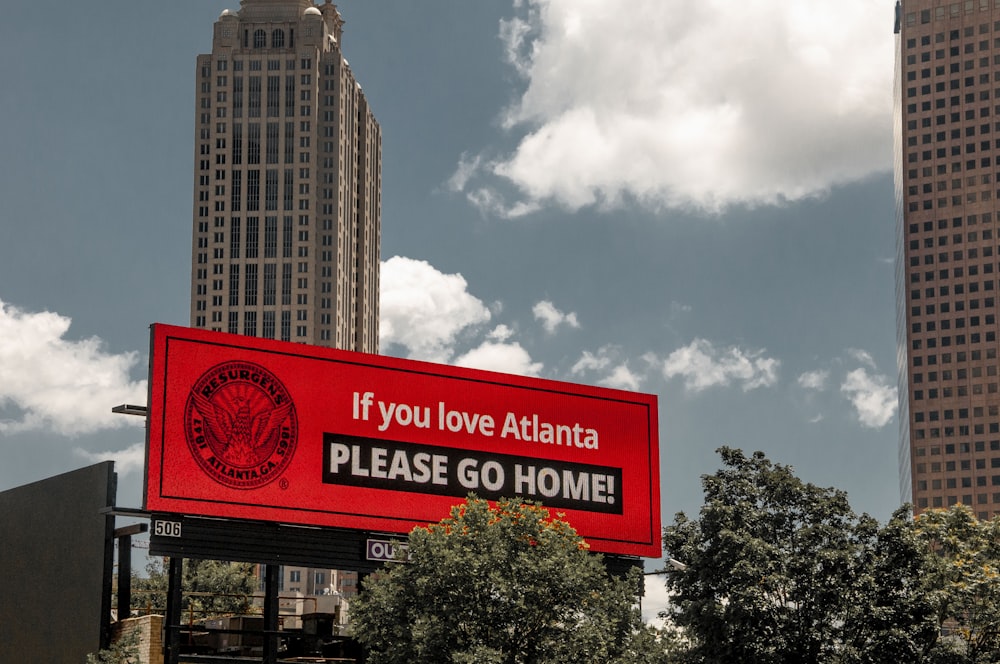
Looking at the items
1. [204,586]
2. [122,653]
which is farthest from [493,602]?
[204,586]

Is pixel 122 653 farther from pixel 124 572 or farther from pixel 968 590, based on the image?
pixel 968 590

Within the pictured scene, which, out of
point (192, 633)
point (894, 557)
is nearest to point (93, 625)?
point (192, 633)

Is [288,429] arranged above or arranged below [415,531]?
above

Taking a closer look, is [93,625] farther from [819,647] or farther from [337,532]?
[819,647]

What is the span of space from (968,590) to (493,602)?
1575cm

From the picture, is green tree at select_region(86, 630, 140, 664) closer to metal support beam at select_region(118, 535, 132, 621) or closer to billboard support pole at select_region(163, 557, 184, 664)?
billboard support pole at select_region(163, 557, 184, 664)

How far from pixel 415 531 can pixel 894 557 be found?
15000mm

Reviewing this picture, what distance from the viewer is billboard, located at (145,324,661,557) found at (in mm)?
42594

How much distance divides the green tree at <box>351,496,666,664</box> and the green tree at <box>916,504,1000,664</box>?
32.4 ft

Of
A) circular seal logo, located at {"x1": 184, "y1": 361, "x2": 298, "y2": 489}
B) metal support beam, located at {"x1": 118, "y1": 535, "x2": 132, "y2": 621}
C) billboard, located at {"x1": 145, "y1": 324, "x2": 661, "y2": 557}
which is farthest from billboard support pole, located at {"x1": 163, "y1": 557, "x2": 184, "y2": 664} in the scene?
circular seal logo, located at {"x1": 184, "y1": 361, "x2": 298, "y2": 489}

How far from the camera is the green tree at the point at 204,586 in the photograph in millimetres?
65188

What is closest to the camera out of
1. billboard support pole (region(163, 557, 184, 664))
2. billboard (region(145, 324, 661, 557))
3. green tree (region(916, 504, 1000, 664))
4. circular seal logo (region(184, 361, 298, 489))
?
billboard support pole (region(163, 557, 184, 664))

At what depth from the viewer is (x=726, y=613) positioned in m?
42.2

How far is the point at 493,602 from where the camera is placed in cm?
3959
